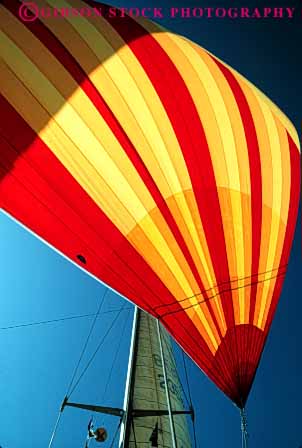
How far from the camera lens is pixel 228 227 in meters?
2.68

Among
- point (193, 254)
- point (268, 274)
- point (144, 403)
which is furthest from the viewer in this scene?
point (144, 403)

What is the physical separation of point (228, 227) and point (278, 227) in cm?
69

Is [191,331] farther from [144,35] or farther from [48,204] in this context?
[144,35]

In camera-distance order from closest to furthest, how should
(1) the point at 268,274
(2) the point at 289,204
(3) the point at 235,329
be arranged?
(3) the point at 235,329 < (1) the point at 268,274 < (2) the point at 289,204

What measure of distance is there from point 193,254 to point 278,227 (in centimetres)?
110

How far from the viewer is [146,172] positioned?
2.33 metres

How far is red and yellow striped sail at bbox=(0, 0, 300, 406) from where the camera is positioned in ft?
6.67

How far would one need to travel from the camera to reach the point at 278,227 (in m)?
3.11

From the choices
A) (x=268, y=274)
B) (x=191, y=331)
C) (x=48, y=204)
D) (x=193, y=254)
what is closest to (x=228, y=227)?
(x=193, y=254)

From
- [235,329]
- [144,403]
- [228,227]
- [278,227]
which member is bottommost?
[144,403]

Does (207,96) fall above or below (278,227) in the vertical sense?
above

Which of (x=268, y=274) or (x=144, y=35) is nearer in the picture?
(x=144, y=35)

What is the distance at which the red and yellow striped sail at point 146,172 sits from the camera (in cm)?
203

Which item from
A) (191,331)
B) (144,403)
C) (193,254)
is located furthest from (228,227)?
(144,403)
